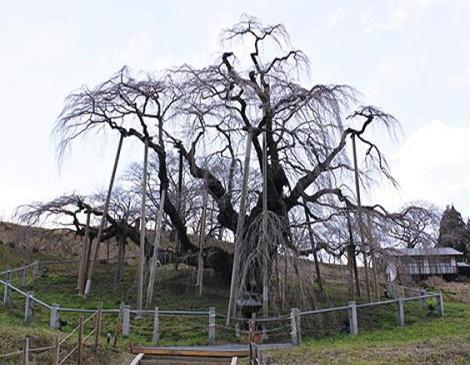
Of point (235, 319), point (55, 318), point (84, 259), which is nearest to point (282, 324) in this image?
point (235, 319)

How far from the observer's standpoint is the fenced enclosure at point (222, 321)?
35.5ft

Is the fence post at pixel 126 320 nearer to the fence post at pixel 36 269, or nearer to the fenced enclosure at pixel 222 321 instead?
the fenced enclosure at pixel 222 321

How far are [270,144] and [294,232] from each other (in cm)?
272

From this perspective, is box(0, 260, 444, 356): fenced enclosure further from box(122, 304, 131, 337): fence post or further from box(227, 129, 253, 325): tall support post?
box(227, 129, 253, 325): tall support post

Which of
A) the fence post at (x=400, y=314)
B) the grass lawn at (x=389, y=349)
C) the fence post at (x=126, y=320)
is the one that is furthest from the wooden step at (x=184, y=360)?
the fence post at (x=400, y=314)

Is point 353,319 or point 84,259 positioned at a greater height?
point 84,259

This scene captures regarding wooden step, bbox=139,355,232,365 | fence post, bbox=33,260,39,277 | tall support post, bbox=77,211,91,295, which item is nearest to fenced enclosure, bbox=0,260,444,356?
wooden step, bbox=139,355,232,365

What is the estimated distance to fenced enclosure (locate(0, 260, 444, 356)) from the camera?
10.8 metres

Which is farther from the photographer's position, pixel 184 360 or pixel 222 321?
pixel 222 321

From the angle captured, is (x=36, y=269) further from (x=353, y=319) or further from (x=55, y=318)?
(x=353, y=319)

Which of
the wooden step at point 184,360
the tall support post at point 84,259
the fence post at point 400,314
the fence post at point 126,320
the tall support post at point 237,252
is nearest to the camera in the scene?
the wooden step at point 184,360

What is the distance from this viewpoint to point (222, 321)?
12477 millimetres

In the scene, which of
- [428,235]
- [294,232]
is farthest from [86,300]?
[428,235]

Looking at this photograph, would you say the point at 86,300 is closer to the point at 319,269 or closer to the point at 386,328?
the point at 319,269
